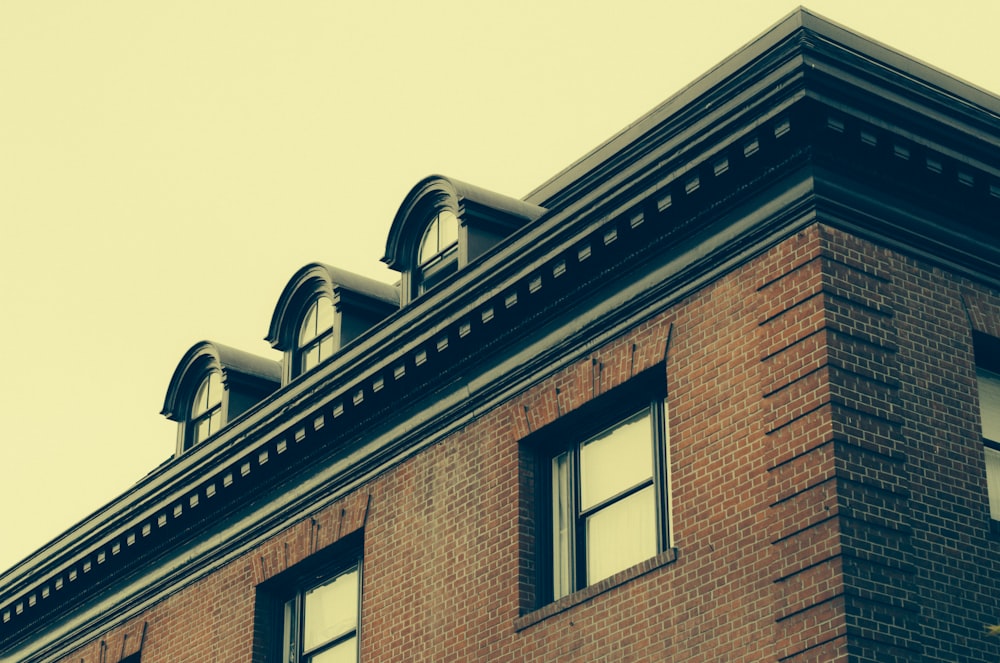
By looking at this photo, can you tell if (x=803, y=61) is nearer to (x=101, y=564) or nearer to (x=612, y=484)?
(x=612, y=484)

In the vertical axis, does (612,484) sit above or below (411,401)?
below

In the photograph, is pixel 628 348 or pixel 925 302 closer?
pixel 925 302

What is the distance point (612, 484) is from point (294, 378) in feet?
24.8

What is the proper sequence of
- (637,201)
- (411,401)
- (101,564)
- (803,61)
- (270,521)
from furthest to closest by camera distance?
(101,564)
(270,521)
(411,401)
(637,201)
(803,61)

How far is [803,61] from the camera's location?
1656cm

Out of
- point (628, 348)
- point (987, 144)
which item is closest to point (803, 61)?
point (987, 144)

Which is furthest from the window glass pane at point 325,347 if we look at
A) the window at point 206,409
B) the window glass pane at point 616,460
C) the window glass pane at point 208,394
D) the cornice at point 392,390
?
the window glass pane at point 616,460

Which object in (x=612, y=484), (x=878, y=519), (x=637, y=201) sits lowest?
(x=878, y=519)

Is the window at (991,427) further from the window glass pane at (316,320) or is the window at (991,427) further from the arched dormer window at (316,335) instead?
the window glass pane at (316,320)

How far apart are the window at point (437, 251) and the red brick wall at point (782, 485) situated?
3306mm

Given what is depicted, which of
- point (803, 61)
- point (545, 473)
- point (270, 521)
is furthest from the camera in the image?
point (270, 521)

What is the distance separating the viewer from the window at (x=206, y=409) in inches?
1059

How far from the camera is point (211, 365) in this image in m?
27.0

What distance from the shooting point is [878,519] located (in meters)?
15.5
